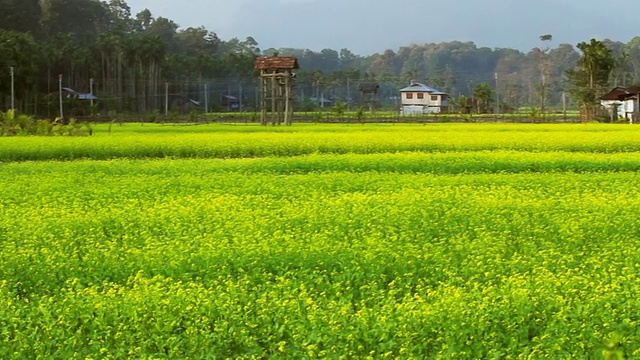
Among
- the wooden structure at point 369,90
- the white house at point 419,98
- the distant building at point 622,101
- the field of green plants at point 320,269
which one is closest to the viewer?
the field of green plants at point 320,269

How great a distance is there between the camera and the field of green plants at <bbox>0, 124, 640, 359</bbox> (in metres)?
6.18

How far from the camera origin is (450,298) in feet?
22.0

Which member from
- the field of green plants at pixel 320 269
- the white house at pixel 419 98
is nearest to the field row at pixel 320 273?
the field of green plants at pixel 320 269

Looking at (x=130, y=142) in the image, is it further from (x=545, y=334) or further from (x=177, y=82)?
(x=177, y=82)

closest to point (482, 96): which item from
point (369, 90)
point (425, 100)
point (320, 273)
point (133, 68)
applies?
point (425, 100)

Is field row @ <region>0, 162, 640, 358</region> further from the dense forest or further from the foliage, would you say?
the foliage

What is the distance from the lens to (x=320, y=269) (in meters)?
8.34

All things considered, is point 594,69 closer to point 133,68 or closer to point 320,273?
point 133,68

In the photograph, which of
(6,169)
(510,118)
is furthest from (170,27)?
(6,169)

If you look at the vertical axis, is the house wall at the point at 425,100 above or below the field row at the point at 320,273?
above

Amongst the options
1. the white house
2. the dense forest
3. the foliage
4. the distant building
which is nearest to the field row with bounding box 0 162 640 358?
the distant building

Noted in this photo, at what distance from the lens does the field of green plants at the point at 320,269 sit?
20.3 feet

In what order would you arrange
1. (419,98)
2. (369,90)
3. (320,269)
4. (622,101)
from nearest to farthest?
(320,269)
(622,101)
(369,90)
(419,98)

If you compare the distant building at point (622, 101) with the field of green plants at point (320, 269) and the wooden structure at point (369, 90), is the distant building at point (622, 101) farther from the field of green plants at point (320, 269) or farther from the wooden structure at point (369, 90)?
the field of green plants at point (320, 269)
